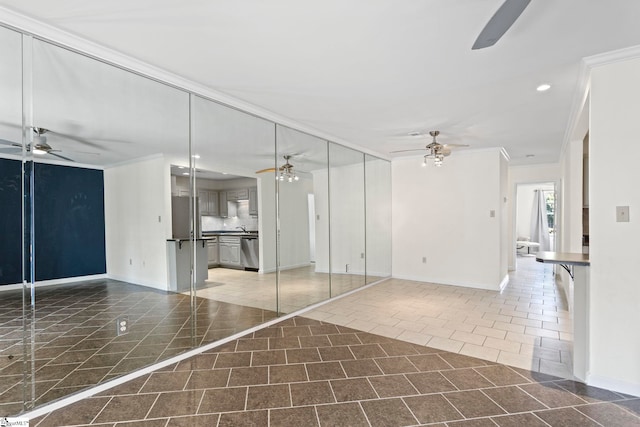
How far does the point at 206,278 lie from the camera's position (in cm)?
358

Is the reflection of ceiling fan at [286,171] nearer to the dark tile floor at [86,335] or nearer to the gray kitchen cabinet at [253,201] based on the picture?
the gray kitchen cabinet at [253,201]

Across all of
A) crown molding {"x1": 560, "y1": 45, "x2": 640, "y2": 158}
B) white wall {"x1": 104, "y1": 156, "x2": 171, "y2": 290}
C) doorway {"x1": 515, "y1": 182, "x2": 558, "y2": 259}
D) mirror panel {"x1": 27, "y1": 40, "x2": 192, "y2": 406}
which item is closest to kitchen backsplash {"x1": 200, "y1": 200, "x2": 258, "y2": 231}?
white wall {"x1": 104, "y1": 156, "x2": 171, "y2": 290}

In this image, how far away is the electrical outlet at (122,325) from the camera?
2.69 metres

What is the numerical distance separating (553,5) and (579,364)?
2616mm

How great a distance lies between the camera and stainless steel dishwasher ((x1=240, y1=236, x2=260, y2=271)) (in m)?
4.55

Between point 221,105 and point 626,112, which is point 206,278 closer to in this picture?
point 221,105

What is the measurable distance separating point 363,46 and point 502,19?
3.25 feet

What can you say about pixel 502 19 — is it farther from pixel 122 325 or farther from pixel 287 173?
pixel 122 325

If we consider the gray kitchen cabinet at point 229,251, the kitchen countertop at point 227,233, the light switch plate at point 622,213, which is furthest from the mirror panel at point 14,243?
the light switch plate at point 622,213

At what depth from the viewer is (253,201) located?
438cm

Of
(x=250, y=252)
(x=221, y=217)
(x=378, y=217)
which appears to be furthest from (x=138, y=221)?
(x=378, y=217)

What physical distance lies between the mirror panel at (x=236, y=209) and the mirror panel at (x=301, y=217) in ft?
0.43

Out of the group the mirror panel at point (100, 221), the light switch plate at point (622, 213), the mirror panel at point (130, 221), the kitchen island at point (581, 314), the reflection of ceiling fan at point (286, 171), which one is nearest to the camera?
the mirror panel at point (130, 221)

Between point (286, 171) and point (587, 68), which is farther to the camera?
point (286, 171)
